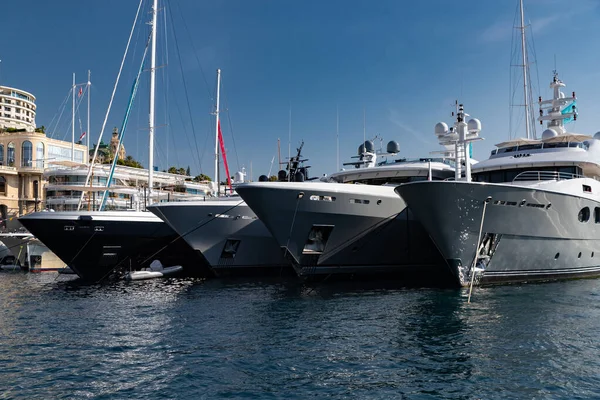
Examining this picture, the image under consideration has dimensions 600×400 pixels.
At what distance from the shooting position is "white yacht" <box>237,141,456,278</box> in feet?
70.8

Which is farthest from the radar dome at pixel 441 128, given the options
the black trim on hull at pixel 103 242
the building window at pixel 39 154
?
the building window at pixel 39 154

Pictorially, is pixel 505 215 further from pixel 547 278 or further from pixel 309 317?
pixel 309 317

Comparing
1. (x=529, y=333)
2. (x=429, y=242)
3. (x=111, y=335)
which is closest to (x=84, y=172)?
(x=429, y=242)

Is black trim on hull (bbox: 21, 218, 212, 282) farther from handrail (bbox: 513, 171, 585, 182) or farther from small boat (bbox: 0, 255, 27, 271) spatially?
handrail (bbox: 513, 171, 585, 182)

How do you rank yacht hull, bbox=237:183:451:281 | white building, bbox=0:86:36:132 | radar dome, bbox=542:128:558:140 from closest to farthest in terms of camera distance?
yacht hull, bbox=237:183:451:281 < radar dome, bbox=542:128:558:140 < white building, bbox=0:86:36:132

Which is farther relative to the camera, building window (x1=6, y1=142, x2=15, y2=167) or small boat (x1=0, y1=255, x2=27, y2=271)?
building window (x1=6, y1=142, x2=15, y2=167)

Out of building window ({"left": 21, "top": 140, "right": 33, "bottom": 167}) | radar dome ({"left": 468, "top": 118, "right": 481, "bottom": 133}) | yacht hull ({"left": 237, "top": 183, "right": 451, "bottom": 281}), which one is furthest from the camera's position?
building window ({"left": 21, "top": 140, "right": 33, "bottom": 167})

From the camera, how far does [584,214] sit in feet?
71.2

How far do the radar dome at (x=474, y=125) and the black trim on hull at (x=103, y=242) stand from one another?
46.5 feet

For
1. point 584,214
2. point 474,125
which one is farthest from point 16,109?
point 584,214

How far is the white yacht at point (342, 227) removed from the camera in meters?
21.6

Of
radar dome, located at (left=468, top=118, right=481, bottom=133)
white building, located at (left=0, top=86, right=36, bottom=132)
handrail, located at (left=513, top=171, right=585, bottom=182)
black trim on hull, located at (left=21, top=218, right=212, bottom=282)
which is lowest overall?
black trim on hull, located at (left=21, top=218, right=212, bottom=282)

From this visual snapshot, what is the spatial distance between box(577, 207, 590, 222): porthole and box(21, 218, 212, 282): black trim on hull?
17.1 metres

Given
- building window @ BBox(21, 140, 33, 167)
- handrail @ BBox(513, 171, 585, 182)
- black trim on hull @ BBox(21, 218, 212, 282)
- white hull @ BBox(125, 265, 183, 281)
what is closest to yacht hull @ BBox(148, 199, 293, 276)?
black trim on hull @ BBox(21, 218, 212, 282)
